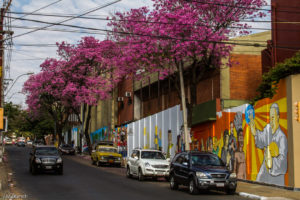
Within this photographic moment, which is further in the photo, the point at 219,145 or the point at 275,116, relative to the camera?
the point at 219,145

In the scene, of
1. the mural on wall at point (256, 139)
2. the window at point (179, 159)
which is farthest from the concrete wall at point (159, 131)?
the window at point (179, 159)

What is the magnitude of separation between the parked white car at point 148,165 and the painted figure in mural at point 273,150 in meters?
4.74

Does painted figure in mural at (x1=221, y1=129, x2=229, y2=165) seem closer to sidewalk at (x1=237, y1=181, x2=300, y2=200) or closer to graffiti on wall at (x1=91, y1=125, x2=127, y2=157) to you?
sidewalk at (x1=237, y1=181, x2=300, y2=200)

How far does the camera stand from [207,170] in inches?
645

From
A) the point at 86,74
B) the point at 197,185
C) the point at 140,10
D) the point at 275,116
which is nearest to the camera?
the point at 197,185

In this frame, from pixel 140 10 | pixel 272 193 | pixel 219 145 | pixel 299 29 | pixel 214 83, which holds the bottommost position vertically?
pixel 272 193

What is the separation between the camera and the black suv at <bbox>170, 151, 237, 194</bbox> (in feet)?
52.9

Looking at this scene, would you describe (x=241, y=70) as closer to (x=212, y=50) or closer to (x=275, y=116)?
(x=212, y=50)

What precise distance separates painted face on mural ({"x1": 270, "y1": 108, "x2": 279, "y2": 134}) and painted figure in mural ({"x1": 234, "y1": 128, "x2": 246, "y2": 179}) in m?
2.95

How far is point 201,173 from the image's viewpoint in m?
16.2

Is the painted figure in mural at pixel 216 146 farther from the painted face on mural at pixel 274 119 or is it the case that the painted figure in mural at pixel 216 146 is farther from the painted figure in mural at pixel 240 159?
the painted face on mural at pixel 274 119

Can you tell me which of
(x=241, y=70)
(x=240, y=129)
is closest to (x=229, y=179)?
(x=240, y=129)

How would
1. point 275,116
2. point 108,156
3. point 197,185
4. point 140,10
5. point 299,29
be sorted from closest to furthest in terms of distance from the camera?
point 197,185 → point 275,116 → point 299,29 → point 140,10 → point 108,156

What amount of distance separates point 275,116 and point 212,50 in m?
6.13
